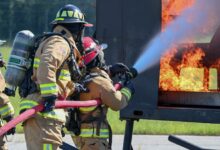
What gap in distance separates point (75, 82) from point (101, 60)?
400 mm

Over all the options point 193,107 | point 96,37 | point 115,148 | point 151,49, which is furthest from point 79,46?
point 115,148

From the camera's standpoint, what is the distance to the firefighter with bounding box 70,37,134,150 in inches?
239

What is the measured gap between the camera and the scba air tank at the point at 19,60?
570 centimetres

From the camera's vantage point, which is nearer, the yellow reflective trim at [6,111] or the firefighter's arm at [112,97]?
the firefighter's arm at [112,97]

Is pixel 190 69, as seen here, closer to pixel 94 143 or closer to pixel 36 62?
pixel 94 143

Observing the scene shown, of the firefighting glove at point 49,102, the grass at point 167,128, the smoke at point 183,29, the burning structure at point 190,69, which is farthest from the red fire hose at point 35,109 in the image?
the grass at point 167,128

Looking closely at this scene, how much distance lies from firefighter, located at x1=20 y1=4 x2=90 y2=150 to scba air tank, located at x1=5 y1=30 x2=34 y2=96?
11cm

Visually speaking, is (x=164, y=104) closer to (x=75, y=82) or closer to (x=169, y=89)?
(x=169, y=89)

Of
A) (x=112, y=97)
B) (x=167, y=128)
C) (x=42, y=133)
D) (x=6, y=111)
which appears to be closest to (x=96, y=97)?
(x=112, y=97)

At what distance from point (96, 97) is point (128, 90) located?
1.00ft

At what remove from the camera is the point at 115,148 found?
30.6ft

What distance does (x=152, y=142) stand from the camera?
979 cm

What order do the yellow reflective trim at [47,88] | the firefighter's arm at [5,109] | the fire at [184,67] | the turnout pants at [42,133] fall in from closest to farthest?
the yellow reflective trim at [47,88] < the turnout pants at [42,133] < the fire at [184,67] < the firefighter's arm at [5,109]

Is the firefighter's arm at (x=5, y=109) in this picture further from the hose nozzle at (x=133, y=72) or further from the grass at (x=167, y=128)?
the grass at (x=167, y=128)
